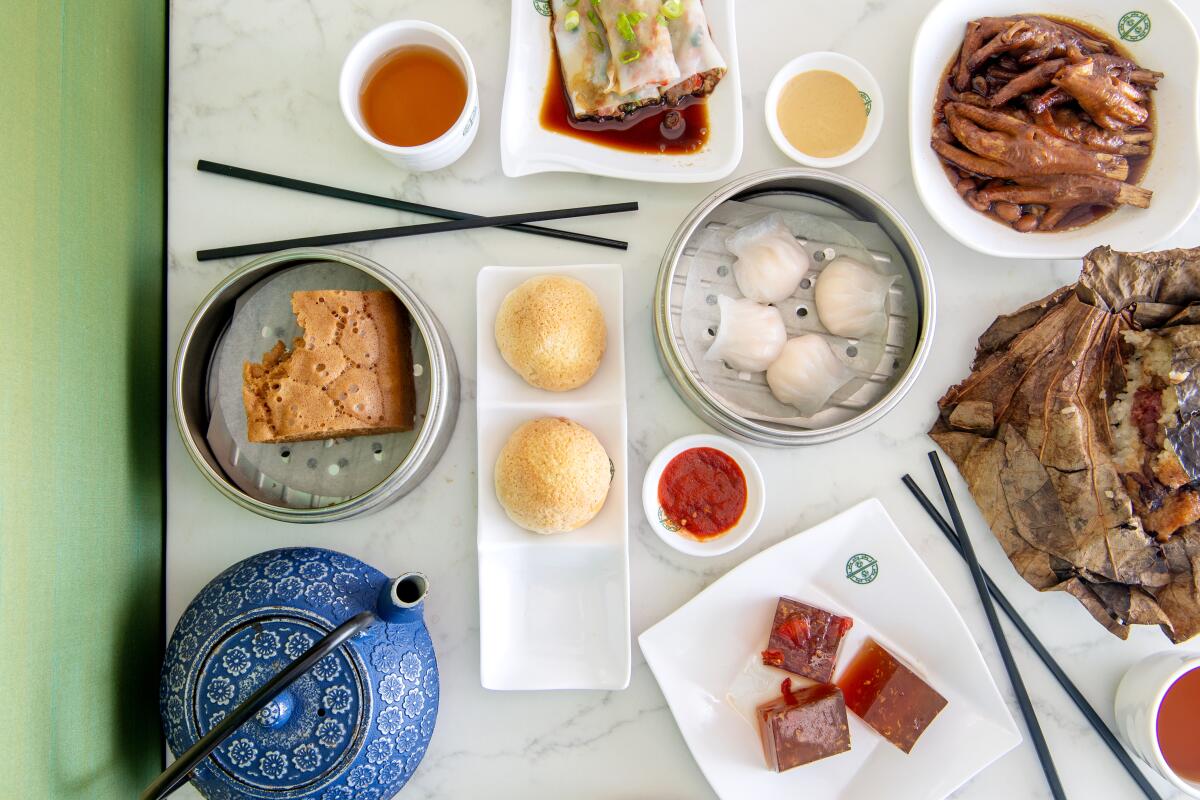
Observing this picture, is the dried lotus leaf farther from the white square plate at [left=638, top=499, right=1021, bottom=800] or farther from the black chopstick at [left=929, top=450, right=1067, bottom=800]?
the white square plate at [left=638, top=499, right=1021, bottom=800]

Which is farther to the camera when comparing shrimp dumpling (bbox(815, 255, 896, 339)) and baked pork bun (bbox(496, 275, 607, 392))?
shrimp dumpling (bbox(815, 255, 896, 339))

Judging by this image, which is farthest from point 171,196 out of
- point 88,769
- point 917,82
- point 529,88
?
point 917,82

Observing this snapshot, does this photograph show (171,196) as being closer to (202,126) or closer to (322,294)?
(202,126)

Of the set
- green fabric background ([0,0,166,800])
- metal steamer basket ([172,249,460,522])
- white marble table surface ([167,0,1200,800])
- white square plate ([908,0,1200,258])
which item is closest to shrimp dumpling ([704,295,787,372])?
white marble table surface ([167,0,1200,800])

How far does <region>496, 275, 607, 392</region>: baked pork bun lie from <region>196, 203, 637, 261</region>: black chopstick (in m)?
0.20

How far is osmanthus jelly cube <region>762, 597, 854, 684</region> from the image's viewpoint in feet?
5.30

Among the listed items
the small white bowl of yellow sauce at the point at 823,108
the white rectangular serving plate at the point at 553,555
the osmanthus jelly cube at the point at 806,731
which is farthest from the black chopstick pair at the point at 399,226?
the osmanthus jelly cube at the point at 806,731

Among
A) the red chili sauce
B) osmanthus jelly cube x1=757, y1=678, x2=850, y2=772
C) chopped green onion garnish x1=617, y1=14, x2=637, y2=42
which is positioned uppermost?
chopped green onion garnish x1=617, y1=14, x2=637, y2=42

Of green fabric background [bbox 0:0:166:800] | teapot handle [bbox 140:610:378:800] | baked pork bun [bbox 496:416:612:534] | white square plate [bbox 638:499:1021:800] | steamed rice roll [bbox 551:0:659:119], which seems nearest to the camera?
teapot handle [bbox 140:610:378:800]

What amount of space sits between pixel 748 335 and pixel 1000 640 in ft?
2.71

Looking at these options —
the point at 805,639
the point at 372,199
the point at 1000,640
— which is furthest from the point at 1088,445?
the point at 372,199

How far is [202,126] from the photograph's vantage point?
178cm

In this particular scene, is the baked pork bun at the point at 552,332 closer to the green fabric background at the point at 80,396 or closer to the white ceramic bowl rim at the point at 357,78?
the white ceramic bowl rim at the point at 357,78

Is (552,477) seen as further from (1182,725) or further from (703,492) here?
(1182,725)
